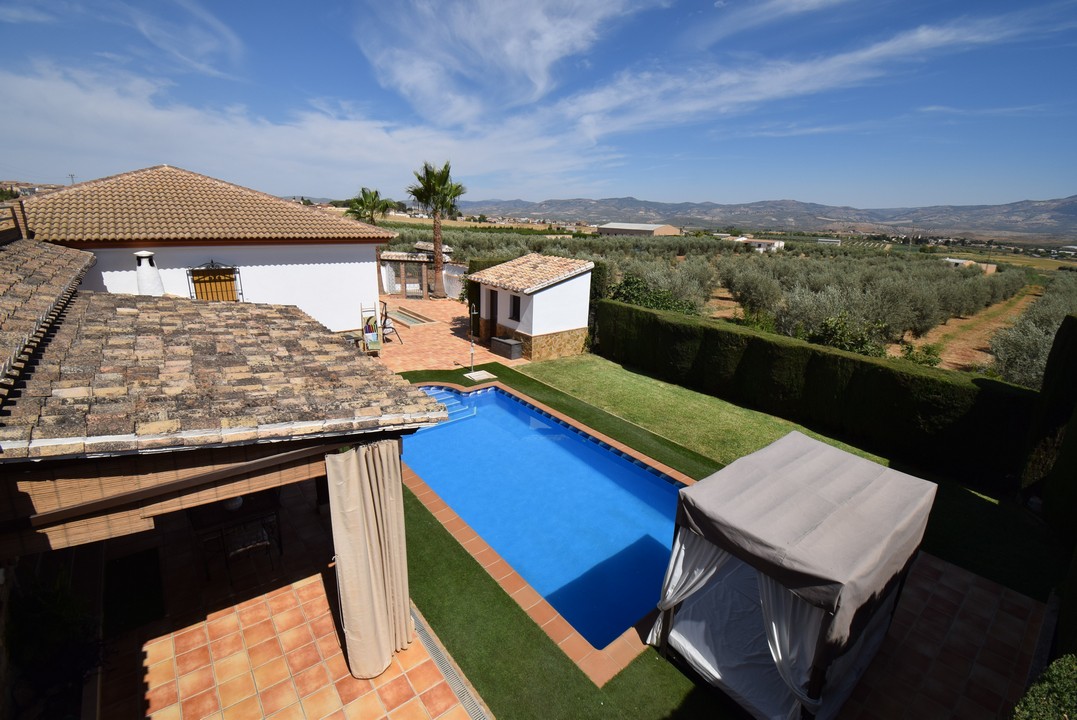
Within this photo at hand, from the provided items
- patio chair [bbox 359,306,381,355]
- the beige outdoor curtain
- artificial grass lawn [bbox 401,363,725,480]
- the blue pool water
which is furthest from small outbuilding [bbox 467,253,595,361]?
the beige outdoor curtain

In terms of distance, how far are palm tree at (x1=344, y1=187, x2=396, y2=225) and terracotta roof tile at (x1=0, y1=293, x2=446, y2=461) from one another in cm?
2920

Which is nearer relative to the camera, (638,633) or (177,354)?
(177,354)

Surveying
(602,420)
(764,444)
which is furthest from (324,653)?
(764,444)

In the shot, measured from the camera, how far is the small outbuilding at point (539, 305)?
1862 centimetres

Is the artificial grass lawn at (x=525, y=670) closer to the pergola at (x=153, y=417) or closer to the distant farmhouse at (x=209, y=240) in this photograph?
the pergola at (x=153, y=417)

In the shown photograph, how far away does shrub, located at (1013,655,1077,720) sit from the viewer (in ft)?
11.3

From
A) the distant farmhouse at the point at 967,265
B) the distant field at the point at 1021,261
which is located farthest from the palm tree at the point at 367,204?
the distant field at the point at 1021,261

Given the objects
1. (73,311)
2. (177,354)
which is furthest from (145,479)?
(73,311)

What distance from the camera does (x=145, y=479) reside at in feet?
13.0

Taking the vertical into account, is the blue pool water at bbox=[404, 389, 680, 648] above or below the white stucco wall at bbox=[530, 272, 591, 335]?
below

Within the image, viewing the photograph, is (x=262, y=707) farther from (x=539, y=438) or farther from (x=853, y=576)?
(x=539, y=438)

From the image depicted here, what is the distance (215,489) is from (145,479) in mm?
543

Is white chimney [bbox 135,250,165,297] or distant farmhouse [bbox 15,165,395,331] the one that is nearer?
Answer: white chimney [bbox 135,250,165,297]

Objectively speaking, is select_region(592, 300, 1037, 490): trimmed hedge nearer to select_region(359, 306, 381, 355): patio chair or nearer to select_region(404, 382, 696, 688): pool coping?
select_region(404, 382, 696, 688): pool coping
